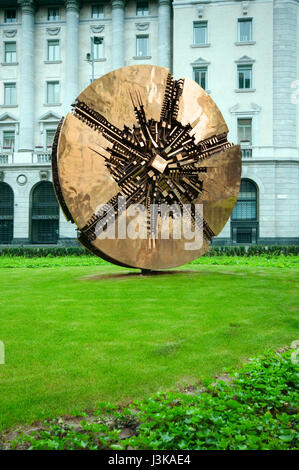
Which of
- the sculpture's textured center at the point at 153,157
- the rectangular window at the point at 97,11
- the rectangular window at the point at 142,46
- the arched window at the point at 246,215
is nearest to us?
the sculpture's textured center at the point at 153,157

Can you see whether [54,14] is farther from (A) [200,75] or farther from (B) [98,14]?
(A) [200,75]

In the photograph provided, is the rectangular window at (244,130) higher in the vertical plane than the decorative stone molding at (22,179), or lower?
higher

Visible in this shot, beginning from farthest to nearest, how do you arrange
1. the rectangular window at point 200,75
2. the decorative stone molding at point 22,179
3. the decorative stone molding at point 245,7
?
the decorative stone molding at point 22,179 < the rectangular window at point 200,75 < the decorative stone molding at point 245,7

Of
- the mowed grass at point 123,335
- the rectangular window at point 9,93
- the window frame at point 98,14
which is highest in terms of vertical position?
the window frame at point 98,14

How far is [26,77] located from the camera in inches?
1636

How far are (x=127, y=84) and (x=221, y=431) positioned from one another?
9.96 meters

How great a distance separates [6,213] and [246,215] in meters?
21.8

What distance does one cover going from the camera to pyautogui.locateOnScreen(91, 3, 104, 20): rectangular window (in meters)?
42.2

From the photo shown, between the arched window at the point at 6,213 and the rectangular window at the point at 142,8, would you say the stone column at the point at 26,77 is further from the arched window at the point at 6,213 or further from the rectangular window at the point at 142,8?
the rectangular window at the point at 142,8

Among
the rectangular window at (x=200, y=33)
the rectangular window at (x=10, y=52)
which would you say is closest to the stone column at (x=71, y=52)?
the rectangular window at (x=10, y=52)

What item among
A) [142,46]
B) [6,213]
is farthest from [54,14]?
[6,213]

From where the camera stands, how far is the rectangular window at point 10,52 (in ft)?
140

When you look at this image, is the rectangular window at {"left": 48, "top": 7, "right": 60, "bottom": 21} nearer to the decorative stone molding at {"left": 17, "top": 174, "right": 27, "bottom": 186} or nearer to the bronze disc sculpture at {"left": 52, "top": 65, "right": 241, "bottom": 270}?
the decorative stone molding at {"left": 17, "top": 174, "right": 27, "bottom": 186}

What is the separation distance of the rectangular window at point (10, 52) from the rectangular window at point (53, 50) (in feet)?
10.8
